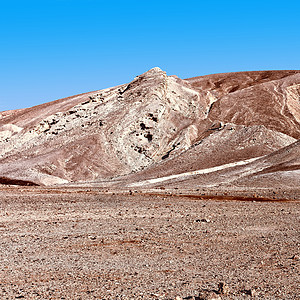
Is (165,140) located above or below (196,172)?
above

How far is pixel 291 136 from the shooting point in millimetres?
54812

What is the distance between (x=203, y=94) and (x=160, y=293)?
6067 cm

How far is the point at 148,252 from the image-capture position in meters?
12.5

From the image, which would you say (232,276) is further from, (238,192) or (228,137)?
(228,137)

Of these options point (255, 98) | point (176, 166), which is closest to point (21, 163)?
point (176, 166)

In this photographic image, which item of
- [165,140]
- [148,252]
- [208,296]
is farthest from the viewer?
[165,140]

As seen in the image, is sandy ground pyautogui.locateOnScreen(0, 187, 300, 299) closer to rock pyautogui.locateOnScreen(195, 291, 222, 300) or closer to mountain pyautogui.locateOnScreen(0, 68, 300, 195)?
rock pyautogui.locateOnScreen(195, 291, 222, 300)

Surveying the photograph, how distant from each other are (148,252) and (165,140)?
42.9m

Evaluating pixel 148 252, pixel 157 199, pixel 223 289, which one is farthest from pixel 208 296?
pixel 157 199

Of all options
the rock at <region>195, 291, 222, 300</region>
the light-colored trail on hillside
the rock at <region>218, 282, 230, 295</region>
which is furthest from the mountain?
the rock at <region>195, 291, 222, 300</region>

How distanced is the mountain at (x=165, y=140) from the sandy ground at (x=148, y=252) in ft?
54.3

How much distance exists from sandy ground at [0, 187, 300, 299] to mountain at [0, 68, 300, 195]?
54.3 ft

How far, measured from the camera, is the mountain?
41.2m

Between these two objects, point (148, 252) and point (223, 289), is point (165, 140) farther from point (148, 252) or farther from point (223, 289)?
point (223, 289)
